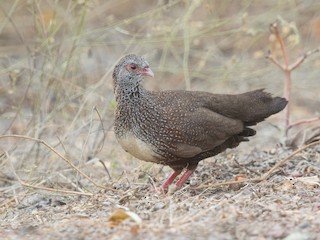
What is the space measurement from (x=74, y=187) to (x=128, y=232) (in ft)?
8.10

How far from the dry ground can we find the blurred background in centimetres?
3

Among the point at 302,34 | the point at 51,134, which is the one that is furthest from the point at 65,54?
the point at 302,34

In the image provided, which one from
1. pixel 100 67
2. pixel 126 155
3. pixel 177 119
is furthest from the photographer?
pixel 100 67

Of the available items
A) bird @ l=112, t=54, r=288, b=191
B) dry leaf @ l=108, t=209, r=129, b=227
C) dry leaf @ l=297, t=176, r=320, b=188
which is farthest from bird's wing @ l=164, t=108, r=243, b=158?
dry leaf @ l=108, t=209, r=129, b=227

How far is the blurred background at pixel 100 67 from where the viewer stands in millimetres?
7102

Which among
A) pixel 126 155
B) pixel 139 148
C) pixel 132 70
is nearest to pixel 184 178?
pixel 139 148

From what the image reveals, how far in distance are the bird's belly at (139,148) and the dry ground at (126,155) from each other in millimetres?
227

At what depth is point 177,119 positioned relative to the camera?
5758 mm

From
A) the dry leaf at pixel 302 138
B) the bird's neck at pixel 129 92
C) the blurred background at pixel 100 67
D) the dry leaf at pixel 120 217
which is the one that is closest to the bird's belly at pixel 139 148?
the bird's neck at pixel 129 92

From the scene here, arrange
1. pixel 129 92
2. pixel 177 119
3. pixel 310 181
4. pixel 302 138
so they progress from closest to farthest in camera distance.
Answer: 1. pixel 310 181
2. pixel 177 119
3. pixel 129 92
4. pixel 302 138

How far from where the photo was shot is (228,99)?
611 centimetres

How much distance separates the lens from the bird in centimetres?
566

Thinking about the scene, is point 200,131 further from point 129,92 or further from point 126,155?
point 126,155

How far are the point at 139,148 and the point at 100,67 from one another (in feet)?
14.7
